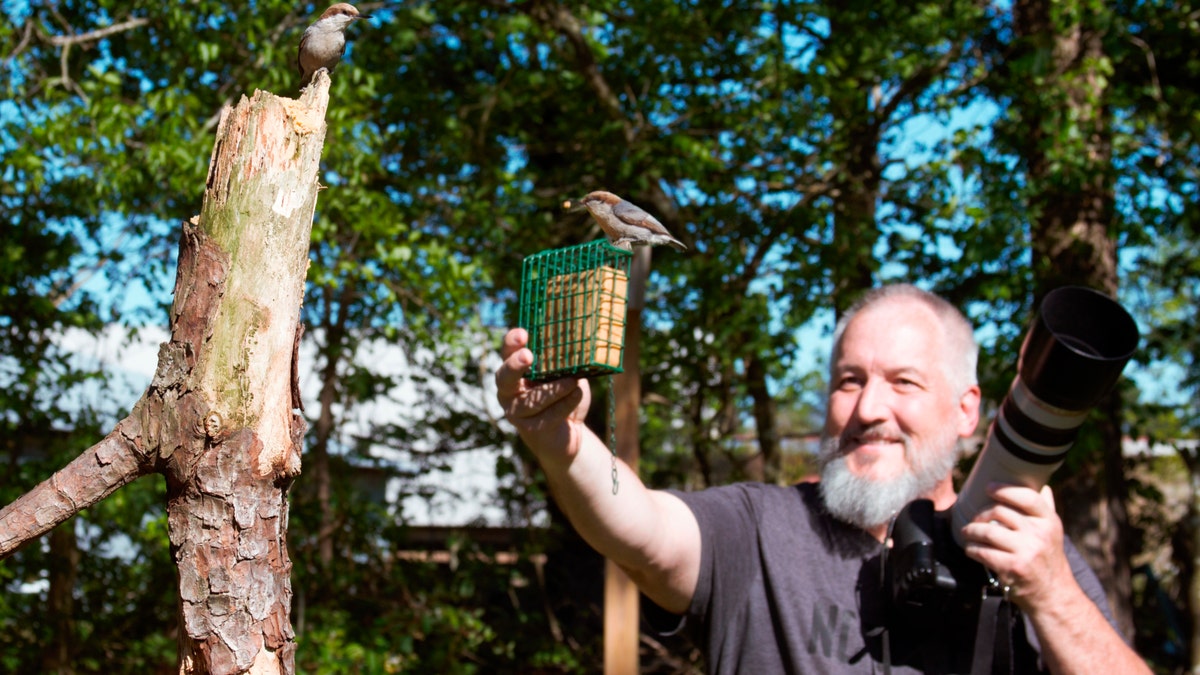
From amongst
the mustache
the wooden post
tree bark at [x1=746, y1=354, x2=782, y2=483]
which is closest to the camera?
the mustache

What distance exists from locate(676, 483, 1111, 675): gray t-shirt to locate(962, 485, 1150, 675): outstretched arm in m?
0.24

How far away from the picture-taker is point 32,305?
203 inches

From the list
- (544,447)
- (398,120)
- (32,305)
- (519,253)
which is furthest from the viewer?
(398,120)

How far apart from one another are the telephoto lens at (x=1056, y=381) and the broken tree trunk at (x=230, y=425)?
53.3 inches

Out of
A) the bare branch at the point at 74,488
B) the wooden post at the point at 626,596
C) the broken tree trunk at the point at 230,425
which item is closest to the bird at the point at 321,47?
the broken tree trunk at the point at 230,425

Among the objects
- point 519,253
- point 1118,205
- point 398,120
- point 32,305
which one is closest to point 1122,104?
point 1118,205

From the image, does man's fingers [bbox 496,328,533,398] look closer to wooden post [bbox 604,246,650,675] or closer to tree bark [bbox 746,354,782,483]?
wooden post [bbox 604,246,650,675]

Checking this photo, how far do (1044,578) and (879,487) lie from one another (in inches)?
18.6

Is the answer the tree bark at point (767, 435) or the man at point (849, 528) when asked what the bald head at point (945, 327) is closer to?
the man at point (849, 528)

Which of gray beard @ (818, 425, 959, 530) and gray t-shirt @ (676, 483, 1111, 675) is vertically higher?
gray beard @ (818, 425, 959, 530)

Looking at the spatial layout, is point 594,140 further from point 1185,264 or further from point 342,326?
point 1185,264

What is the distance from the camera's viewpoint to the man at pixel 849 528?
2.02 metres

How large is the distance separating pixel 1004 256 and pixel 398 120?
3.70m

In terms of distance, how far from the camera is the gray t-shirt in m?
2.24
